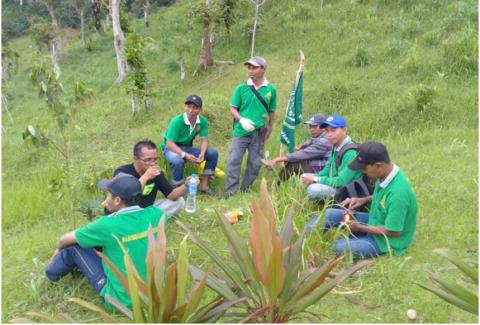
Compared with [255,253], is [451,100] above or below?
below

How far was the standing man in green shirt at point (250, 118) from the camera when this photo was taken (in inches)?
217

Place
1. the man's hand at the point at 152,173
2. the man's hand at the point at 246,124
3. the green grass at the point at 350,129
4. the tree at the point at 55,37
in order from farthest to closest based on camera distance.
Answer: the tree at the point at 55,37 → the man's hand at the point at 246,124 → the man's hand at the point at 152,173 → the green grass at the point at 350,129

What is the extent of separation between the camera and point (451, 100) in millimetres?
7578

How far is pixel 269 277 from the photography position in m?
2.25

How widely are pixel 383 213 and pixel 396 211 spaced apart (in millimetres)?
166

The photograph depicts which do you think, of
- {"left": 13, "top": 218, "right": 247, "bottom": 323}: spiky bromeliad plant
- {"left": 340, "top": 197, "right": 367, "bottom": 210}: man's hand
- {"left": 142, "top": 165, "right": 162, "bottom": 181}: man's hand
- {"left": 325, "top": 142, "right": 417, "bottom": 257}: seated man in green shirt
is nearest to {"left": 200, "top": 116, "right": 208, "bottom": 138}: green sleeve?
{"left": 142, "top": 165, "right": 162, "bottom": 181}: man's hand

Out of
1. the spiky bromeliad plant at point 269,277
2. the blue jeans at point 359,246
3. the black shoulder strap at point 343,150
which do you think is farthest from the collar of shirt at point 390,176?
the spiky bromeliad plant at point 269,277

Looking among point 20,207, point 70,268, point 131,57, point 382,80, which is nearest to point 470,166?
point 382,80

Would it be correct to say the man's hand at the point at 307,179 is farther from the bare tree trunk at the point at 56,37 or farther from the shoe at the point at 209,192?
the bare tree trunk at the point at 56,37

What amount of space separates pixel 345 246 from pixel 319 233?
208 mm

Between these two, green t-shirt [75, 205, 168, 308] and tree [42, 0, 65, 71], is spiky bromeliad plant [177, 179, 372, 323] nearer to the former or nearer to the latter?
green t-shirt [75, 205, 168, 308]

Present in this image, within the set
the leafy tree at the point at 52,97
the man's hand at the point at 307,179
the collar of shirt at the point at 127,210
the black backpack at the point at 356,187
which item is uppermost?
the leafy tree at the point at 52,97

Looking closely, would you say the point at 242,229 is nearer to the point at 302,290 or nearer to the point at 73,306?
the point at 73,306

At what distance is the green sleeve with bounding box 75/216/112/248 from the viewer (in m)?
3.12
